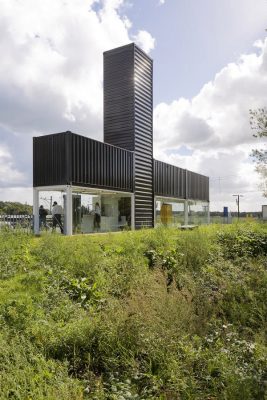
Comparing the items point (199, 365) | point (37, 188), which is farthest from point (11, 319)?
point (37, 188)

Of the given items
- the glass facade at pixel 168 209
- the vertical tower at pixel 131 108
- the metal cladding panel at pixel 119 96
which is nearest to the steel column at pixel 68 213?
the vertical tower at pixel 131 108

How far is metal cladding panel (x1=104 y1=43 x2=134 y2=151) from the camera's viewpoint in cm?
2172

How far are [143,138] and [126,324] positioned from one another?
62.7 ft

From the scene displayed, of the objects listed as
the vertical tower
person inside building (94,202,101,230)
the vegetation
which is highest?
the vertical tower

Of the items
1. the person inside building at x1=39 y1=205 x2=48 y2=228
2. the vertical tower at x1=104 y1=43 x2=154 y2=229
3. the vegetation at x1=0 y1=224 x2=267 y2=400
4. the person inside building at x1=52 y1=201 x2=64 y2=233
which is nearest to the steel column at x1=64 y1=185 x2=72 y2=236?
the person inside building at x1=52 y1=201 x2=64 y2=233

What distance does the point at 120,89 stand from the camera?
72.3ft

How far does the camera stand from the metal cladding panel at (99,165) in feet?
54.9

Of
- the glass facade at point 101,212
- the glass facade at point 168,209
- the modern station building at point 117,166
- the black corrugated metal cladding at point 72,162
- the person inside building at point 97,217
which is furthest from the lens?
the glass facade at point 168,209

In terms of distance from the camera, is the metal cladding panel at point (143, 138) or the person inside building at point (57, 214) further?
the metal cladding panel at point (143, 138)

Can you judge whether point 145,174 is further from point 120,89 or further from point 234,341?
point 234,341

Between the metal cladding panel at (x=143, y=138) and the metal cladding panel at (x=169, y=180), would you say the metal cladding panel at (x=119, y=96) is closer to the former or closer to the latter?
the metal cladding panel at (x=143, y=138)

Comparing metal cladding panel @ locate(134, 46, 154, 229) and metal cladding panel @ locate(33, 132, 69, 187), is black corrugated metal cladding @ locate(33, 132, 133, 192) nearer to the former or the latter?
metal cladding panel @ locate(33, 132, 69, 187)

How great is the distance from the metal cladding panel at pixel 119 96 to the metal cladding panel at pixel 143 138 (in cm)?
33

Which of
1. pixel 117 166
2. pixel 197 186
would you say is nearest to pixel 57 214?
pixel 117 166
